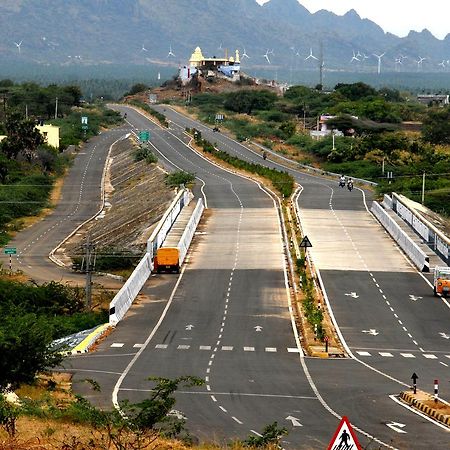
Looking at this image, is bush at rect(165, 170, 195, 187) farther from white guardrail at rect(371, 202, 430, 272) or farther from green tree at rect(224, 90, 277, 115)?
green tree at rect(224, 90, 277, 115)

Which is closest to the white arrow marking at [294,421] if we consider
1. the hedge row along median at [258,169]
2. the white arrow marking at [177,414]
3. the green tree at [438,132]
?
the white arrow marking at [177,414]

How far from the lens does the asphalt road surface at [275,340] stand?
98.9ft

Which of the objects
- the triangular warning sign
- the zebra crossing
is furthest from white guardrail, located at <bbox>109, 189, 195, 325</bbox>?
the triangular warning sign

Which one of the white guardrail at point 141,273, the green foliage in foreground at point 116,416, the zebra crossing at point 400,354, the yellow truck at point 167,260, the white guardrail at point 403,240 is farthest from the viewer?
the white guardrail at point 403,240

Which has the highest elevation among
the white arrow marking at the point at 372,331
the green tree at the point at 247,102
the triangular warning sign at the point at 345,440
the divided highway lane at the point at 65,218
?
the triangular warning sign at the point at 345,440

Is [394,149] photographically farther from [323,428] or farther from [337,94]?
[323,428]

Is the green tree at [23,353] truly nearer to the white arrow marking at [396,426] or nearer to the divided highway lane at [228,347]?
the divided highway lane at [228,347]

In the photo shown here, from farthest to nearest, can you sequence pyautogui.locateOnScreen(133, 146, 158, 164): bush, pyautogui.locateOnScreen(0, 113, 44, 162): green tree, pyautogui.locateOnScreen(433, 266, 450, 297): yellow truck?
pyautogui.locateOnScreen(0, 113, 44, 162): green tree < pyautogui.locateOnScreen(133, 146, 158, 164): bush < pyautogui.locateOnScreen(433, 266, 450, 297): yellow truck

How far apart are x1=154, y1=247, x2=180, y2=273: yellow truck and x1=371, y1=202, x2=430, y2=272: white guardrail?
1184 cm

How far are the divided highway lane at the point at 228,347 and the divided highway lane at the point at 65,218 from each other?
8.53m

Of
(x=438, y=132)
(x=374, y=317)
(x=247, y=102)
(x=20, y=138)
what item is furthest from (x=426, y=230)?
(x=247, y=102)

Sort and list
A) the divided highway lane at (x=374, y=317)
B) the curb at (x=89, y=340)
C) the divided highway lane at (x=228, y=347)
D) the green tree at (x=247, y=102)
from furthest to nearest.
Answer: the green tree at (x=247, y=102) → the curb at (x=89, y=340) → the divided highway lane at (x=374, y=317) → the divided highway lane at (x=228, y=347)

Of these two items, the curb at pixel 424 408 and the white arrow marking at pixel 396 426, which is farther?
the curb at pixel 424 408

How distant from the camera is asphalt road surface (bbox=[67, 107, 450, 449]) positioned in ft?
98.9
